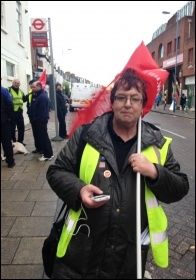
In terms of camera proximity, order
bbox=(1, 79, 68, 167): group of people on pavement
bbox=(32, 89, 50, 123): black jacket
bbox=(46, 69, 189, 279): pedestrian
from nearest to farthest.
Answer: bbox=(46, 69, 189, 279): pedestrian → bbox=(1, 79, 68, 167): group of people on pavement → bbox=(32, 89, 50, 123): black jacket

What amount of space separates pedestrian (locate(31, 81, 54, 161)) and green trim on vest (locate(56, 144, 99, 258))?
4.65 meters

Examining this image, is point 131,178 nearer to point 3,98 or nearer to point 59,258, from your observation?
point 59,258

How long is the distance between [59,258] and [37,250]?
1.57 metres

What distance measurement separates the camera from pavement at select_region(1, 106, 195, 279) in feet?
9.77

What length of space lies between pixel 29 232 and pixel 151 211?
7.79ft

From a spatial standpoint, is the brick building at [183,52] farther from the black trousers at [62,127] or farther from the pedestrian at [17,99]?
the pedestrian at [17,99]

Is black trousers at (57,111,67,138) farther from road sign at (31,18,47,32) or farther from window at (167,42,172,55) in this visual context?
window at (167,42,172,55)

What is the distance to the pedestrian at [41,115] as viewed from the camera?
6.11 metres

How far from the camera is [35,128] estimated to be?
22.5ft

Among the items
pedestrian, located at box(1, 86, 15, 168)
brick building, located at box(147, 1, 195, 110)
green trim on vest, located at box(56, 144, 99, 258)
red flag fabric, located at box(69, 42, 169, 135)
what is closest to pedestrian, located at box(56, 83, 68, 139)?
pedestrian, located at box(1, 86, 15, 168)

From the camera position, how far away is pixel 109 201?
5.14 ft

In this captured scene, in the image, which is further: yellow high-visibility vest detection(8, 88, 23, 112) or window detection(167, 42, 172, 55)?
window detection(167, 42, 172, 55)

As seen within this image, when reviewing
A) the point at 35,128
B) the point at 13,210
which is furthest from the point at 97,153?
the point at 35,128

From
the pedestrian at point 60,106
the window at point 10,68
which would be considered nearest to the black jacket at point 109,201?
the pedestrian at point 60,106
